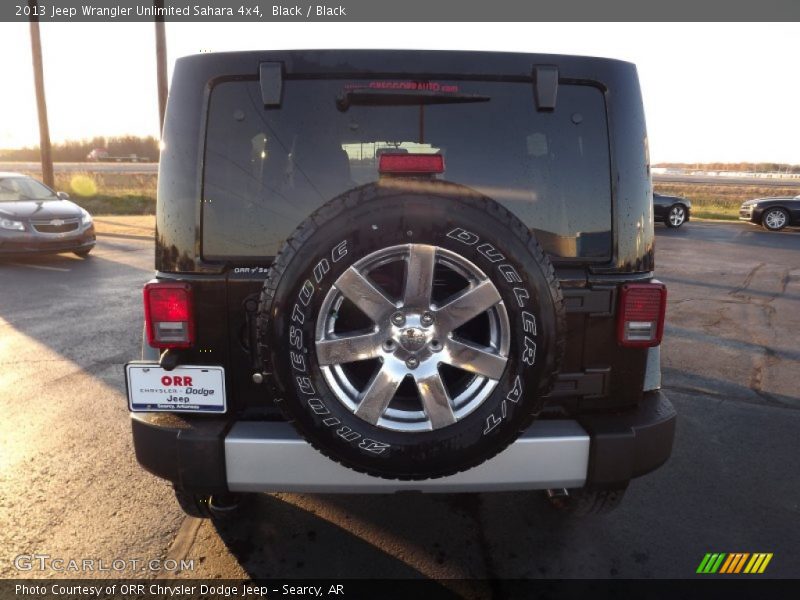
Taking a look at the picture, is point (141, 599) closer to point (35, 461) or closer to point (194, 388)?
point (194, 388)

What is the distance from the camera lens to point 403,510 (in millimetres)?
2971

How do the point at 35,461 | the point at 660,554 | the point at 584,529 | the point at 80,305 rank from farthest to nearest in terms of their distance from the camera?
the point at 80,305
the point at 35,461
the point at 584,529
the point at 660,554

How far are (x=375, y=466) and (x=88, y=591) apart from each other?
1439 mm

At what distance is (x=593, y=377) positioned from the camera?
7.79 feet

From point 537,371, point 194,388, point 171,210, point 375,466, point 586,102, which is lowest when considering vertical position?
point 375,466

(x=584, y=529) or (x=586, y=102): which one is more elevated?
(x=586, y=102)

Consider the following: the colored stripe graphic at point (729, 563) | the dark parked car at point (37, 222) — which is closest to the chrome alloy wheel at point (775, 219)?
the colored stripe graphic at point (729, 563)

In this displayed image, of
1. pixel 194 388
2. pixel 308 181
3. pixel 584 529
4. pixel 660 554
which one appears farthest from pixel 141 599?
pixel 660 554

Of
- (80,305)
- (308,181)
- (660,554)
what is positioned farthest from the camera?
(80,305)

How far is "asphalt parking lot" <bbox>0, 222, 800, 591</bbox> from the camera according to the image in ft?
8.52

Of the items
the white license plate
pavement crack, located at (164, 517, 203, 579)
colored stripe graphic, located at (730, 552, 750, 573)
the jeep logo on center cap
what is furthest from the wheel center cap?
colored stripe graphic, located at (730, 552, 750, 573)

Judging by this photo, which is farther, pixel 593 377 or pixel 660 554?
pixel 660 554

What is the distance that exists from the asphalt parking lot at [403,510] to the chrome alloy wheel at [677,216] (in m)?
13.7

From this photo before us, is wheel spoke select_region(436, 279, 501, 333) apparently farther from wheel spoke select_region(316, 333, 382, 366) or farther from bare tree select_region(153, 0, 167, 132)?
bare tree select_region(153, 0, 167, 132)
